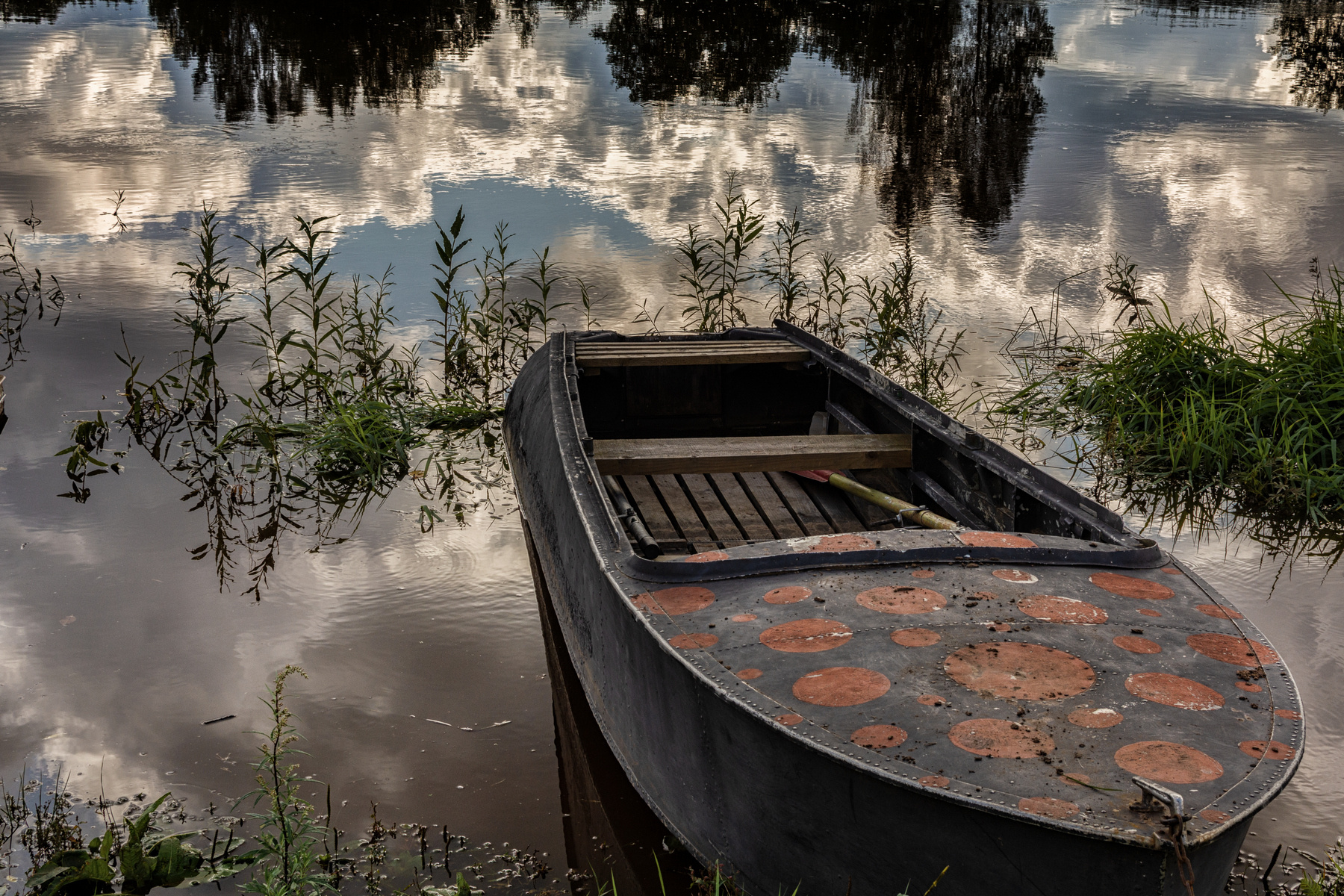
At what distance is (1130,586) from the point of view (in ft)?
11.1

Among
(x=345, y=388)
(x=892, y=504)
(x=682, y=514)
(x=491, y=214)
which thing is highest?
(x=491, y=214)

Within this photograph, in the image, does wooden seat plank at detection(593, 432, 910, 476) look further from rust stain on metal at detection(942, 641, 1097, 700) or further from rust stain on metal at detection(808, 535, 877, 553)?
rust stain on metal at detection(942, 641, 1097, 700)

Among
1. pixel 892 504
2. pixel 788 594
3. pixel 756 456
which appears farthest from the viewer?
pixel 756 456

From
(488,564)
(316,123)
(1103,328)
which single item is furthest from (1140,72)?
(488,564)

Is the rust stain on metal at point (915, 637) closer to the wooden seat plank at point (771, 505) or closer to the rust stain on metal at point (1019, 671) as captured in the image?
the rust stain on metal at point (1019, 671)

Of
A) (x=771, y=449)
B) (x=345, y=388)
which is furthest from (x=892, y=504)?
(x=345, y=388)

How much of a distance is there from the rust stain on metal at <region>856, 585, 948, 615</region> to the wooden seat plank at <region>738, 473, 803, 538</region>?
5.61 feet

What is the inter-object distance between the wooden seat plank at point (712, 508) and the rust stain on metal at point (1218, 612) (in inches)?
91.9

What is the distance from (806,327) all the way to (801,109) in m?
9.07

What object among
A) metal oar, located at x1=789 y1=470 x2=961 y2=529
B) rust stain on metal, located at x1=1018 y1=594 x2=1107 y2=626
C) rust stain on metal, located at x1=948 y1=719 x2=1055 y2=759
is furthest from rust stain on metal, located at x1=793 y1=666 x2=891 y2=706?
metal oar, located at x1=789 y1=470 x2=961 y2=529

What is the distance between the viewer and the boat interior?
178 inches

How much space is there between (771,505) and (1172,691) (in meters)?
2.91

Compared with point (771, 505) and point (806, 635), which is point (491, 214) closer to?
point (771, 505)

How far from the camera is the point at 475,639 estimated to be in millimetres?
5059
